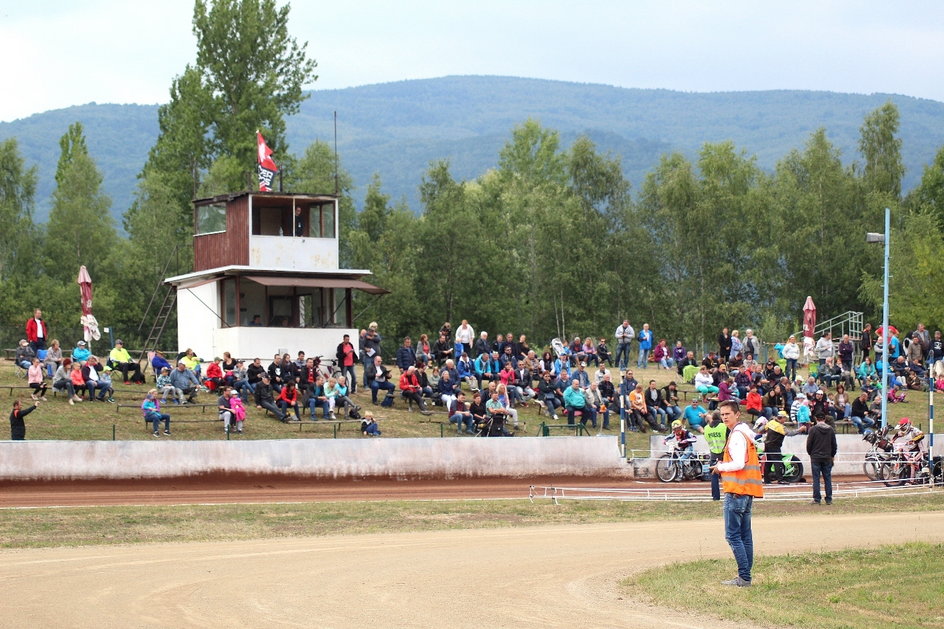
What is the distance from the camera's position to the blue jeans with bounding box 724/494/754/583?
43.9 feet

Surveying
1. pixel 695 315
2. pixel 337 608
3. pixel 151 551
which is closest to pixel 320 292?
pixel 151 551

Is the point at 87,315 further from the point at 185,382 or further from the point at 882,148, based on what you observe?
the point at 882,148

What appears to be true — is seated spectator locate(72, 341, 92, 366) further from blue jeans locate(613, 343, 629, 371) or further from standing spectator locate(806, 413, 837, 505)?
standing spectator locate(806, 413, 837, 505)

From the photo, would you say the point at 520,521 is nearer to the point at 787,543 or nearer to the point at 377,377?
the point at 787,543

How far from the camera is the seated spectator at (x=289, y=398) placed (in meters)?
32.1

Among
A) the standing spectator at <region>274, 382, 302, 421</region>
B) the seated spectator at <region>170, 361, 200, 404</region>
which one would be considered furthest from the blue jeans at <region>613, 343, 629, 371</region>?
the seated spectator at <region>170, 361, 200, 404</region>

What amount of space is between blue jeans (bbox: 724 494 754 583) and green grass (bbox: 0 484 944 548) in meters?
7.78

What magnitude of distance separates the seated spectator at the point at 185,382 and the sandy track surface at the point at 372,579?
13.7 metres

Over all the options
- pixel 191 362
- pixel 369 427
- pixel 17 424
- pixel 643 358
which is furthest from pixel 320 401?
pixel 643 358

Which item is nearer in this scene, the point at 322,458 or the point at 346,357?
the point at 322,458

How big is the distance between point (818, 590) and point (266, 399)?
66.3 ft

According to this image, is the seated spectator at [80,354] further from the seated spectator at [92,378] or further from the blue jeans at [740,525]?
the blue jeans at [740,525]

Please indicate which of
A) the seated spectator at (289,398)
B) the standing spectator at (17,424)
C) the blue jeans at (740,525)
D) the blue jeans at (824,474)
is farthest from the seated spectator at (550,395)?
the blue jeans at (740,525)

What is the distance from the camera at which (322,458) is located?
27.3 metres
